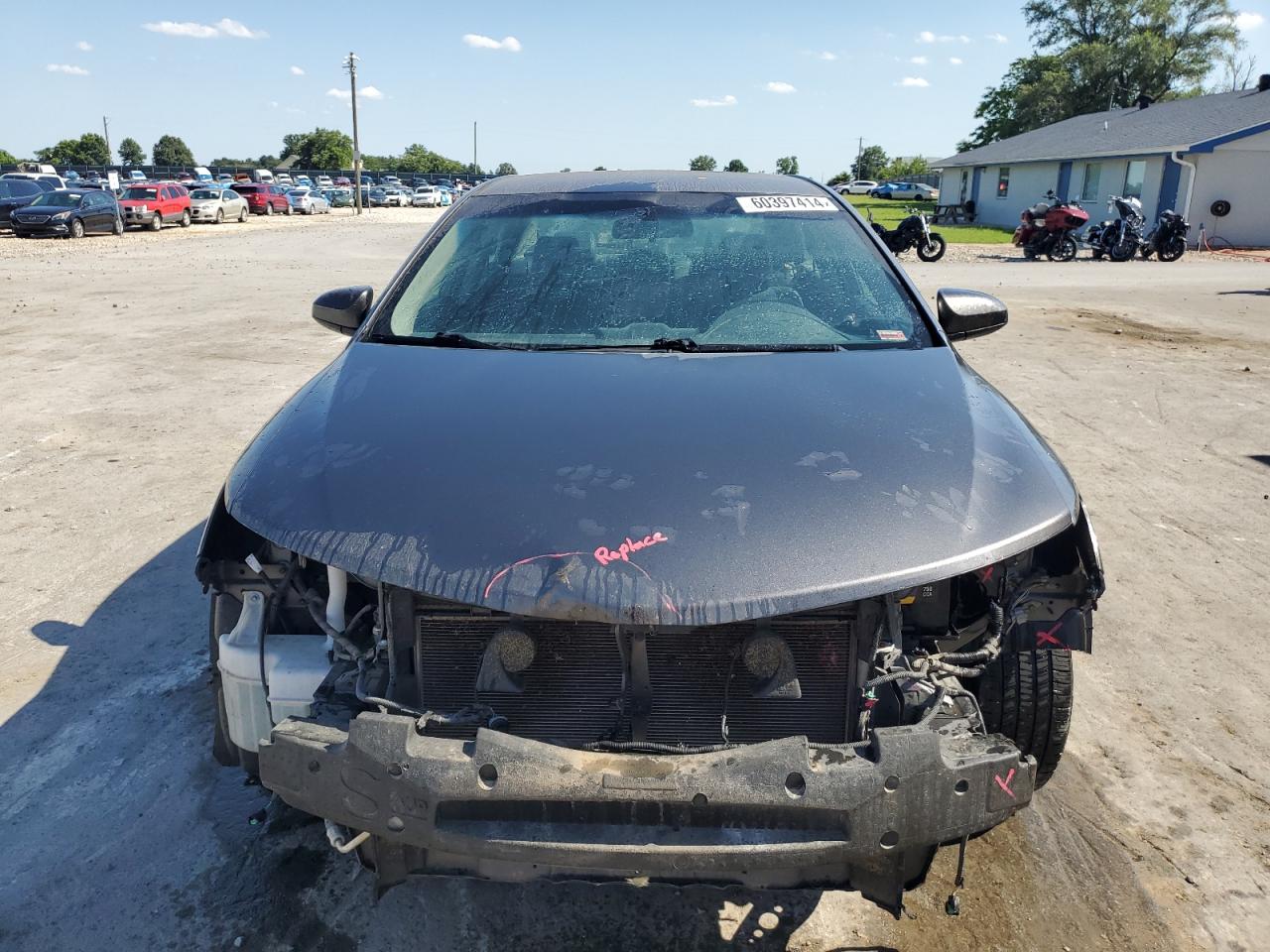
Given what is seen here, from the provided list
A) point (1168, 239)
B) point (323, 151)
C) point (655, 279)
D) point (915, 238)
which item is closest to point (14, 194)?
point (915, 238)

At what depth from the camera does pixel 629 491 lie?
6.66ft

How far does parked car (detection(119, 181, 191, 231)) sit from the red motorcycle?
2579 cm

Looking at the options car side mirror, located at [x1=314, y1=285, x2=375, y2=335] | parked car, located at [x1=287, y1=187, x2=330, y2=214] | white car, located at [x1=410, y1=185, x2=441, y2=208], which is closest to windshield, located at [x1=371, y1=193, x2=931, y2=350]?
car side mirror, located at [x1=314, y1=285, x2=375, y2=335]

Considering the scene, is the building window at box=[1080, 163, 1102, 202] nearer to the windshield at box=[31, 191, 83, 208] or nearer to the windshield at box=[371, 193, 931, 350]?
the windshield at box=[31, 191, 83, 208]

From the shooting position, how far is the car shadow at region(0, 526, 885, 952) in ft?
7.63

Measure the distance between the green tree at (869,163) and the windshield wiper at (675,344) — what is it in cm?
11405

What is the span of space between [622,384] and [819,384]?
1.77 feet

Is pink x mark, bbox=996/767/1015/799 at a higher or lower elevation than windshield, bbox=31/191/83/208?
lower

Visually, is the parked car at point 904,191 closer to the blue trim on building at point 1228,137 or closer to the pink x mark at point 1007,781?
the blue trim on building at point 1228,137

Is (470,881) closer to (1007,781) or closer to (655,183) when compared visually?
(1007,781)

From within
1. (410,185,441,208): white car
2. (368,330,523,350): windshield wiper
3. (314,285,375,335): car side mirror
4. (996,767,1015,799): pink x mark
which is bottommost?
(996,767,1015,799): pink x mark

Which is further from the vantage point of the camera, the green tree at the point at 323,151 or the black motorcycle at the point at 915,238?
the green tree at the point at 323,151

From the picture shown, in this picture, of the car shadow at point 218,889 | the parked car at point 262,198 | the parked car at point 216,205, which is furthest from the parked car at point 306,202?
the car shadow at point 218,889

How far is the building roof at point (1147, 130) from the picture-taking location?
28.6 metres
